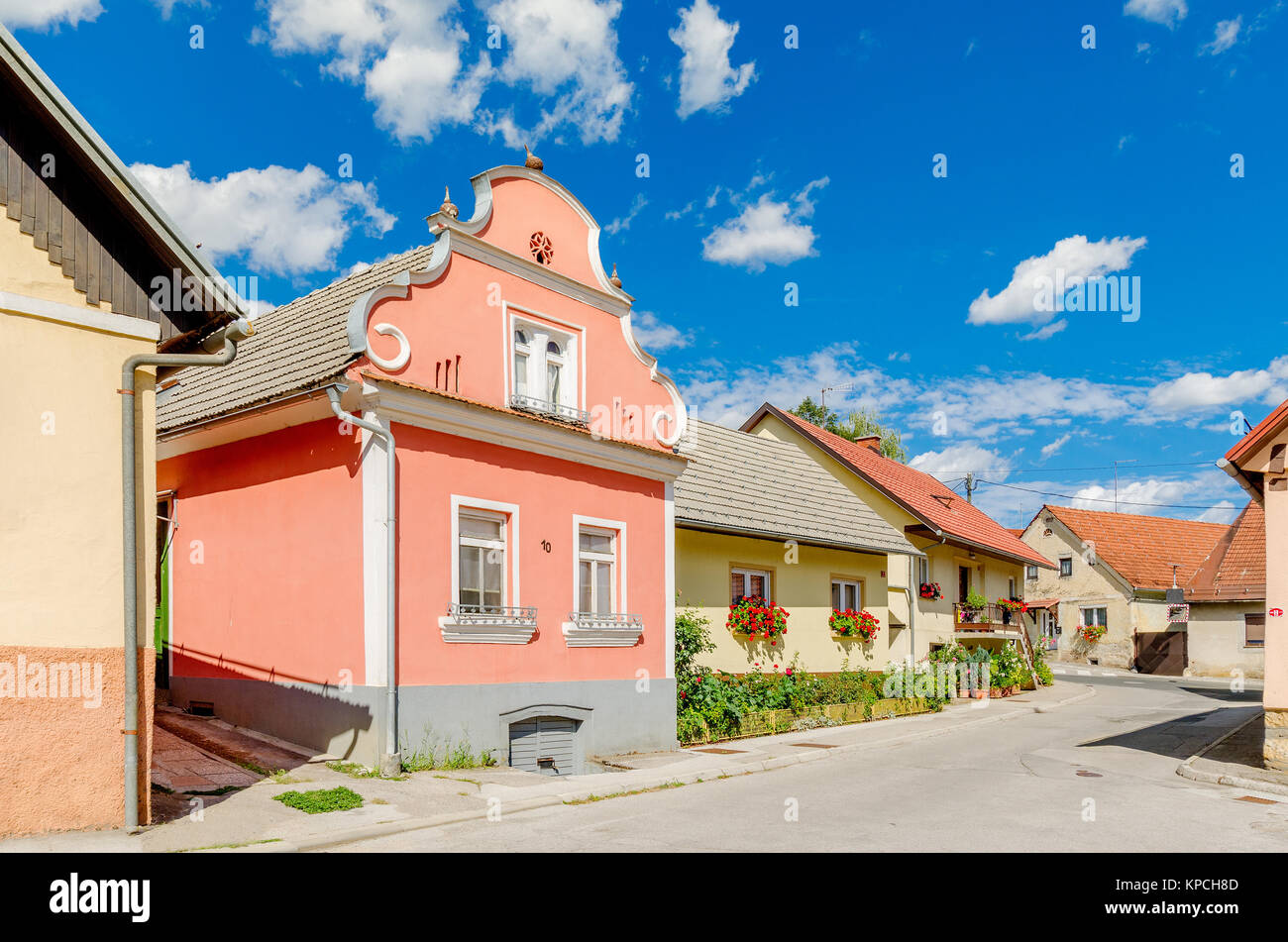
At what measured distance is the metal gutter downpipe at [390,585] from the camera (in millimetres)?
11273

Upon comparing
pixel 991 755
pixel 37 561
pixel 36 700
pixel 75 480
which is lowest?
pixel 991 755

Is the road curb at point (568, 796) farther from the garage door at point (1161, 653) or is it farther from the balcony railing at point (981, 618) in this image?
the garage door at point (1161, 653)

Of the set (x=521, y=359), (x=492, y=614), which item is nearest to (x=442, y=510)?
(x=492, y=614)

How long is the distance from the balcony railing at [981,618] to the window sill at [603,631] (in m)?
17.1

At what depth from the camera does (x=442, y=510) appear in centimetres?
1237

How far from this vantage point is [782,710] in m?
18.7

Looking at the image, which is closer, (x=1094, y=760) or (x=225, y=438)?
(x=225, y=438)

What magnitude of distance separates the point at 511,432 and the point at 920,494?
21091 millimetres

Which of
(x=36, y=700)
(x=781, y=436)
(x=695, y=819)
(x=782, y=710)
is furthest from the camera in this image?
(x=781, y=436)

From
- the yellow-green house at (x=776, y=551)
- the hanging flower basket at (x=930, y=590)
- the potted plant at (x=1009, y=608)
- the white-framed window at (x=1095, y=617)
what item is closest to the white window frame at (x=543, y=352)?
the yellow-green house at (x=776, y=551)

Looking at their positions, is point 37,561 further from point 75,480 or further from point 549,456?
point 549,456

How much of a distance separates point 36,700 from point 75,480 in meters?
1.75

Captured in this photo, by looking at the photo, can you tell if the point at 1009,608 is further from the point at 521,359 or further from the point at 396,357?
the point at 396,357

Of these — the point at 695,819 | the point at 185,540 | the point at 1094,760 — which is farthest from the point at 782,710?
the point at 185,540
